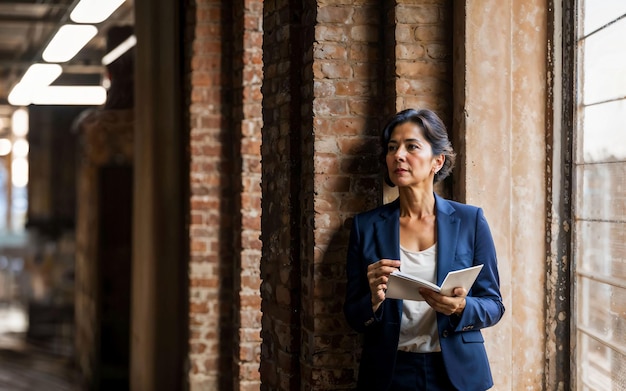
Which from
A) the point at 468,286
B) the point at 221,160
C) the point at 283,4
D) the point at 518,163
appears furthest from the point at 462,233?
the point at 221,160

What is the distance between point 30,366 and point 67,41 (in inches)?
161

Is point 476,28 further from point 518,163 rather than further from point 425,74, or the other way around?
point 518,163

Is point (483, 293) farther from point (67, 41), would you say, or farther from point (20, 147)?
point (20, 147)

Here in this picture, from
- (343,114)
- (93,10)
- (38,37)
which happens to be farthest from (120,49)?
(38,37)

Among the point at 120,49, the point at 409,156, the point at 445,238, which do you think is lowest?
the point at 445,238

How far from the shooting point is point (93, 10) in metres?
6.14

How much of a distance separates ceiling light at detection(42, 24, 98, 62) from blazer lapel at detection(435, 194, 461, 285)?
14.3 ft

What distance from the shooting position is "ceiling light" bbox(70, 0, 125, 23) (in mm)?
5993

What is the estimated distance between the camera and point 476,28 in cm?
328

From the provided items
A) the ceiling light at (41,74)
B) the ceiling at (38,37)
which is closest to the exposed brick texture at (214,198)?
the ceiling at (38,37)

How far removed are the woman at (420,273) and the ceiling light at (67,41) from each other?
4.22 metres

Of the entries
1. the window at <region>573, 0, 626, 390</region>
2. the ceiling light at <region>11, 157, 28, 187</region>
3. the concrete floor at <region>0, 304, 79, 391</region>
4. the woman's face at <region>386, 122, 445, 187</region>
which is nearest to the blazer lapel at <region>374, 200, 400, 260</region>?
the woman's face at <region>386, 122, 445, 187</region>

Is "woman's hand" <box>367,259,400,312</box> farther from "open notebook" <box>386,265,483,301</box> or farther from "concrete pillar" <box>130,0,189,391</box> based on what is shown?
"concrete pillar" <box>130,0,189,391</box>

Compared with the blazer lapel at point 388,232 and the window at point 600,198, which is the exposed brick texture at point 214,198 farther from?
the window at point 600,198
